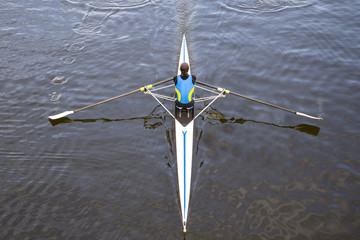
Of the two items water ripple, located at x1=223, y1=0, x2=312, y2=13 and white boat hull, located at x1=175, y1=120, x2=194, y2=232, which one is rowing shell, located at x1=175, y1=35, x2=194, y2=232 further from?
water ripple, located at x1=223, y1=0, x2=312, y2=13

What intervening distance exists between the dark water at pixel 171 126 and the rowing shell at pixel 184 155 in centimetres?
51

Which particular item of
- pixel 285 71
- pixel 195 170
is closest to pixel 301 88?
pixel 285 71

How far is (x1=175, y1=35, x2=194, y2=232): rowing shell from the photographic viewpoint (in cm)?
865

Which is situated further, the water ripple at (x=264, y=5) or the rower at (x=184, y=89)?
the water ripple at (x=264, y=5)

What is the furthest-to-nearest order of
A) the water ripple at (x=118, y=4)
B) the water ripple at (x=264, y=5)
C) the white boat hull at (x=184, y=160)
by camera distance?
the water ripple at (x=118, y=4) → the water ripple at (x=264, y=5) → the white boat hull at (x=184, y=160)

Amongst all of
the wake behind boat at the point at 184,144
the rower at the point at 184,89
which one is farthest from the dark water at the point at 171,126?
the rower at the point at 184,89

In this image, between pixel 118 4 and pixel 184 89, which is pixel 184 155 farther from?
pixel 118 4

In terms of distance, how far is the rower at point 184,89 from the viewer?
1076 centimetres

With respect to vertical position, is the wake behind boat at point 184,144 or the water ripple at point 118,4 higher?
the water ripple at point 118,4

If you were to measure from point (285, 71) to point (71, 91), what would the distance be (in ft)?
34.0

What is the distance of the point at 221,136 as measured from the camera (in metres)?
11.4

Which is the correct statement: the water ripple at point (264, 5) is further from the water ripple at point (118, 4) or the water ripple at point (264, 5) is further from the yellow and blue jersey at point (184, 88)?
the yellow and blue jersey at point (184, 88)

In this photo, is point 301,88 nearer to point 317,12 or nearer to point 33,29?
point 317,12

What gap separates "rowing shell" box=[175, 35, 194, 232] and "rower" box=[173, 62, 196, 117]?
346mm
